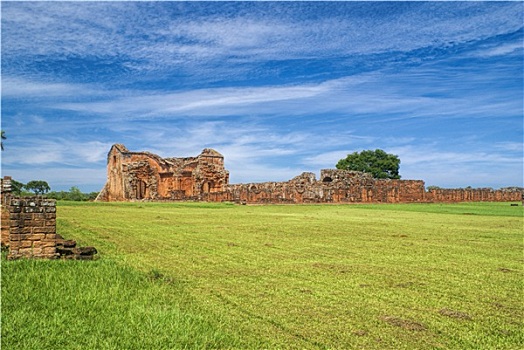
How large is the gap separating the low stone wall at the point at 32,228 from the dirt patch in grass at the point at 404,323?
16.0ft

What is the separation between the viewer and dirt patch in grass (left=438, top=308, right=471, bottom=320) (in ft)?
14.7

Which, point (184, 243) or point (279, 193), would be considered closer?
point (184, 243)

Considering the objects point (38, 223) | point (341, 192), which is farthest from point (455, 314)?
point (341, 192)

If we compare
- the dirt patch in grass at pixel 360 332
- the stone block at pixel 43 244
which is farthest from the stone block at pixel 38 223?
the dirt patch in grass at pixel 360 332

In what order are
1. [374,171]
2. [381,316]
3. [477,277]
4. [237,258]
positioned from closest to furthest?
[381,316] < [477,277] < [237,258] < [374,171]

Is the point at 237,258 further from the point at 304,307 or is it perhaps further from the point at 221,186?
the point at 221,186

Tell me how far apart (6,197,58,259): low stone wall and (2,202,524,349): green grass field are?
0.35 m

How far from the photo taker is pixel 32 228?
691cm

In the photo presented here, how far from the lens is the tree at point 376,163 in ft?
220

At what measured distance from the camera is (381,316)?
14.7ft

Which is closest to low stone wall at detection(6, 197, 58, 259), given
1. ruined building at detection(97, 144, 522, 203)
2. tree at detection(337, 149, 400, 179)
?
ruined building at detection(97, 144, 522, 203)

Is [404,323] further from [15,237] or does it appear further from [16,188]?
[16,188]

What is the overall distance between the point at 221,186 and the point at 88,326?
42.6 metres

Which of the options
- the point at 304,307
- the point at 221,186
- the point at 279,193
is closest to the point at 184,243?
the point at 304,307
